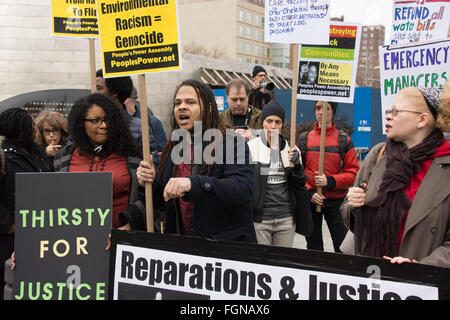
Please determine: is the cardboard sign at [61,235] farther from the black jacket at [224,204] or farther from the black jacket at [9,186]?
the black jacket at [9,186]

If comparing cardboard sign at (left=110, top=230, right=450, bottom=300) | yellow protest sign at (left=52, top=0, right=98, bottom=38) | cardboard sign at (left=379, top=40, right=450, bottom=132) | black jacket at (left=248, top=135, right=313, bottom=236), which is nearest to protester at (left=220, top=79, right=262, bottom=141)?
black jacket at (left=248, top=135, right=313, bottom=236)

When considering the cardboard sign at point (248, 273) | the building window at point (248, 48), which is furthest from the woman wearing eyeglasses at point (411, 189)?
the building window at point (248, 48)

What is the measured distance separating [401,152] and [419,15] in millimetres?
3162

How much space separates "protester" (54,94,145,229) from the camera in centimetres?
314

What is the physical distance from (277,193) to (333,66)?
1.97 meters

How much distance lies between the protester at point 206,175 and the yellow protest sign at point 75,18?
2332mm

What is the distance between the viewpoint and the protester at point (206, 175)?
2717mm

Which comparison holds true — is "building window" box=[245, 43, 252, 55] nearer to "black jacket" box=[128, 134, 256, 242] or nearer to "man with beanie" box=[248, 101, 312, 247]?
"man with beanie" box=[248, 101, 312, 247]

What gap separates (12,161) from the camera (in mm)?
Result: 3680

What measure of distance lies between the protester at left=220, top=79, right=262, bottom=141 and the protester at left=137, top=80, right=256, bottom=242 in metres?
2.02

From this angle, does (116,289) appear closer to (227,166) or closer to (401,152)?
(227,166)

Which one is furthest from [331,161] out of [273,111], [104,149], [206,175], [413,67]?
[104,149]

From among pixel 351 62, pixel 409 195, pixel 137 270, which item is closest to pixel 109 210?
pixel 137 270

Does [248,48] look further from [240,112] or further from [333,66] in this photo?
[240,112]
